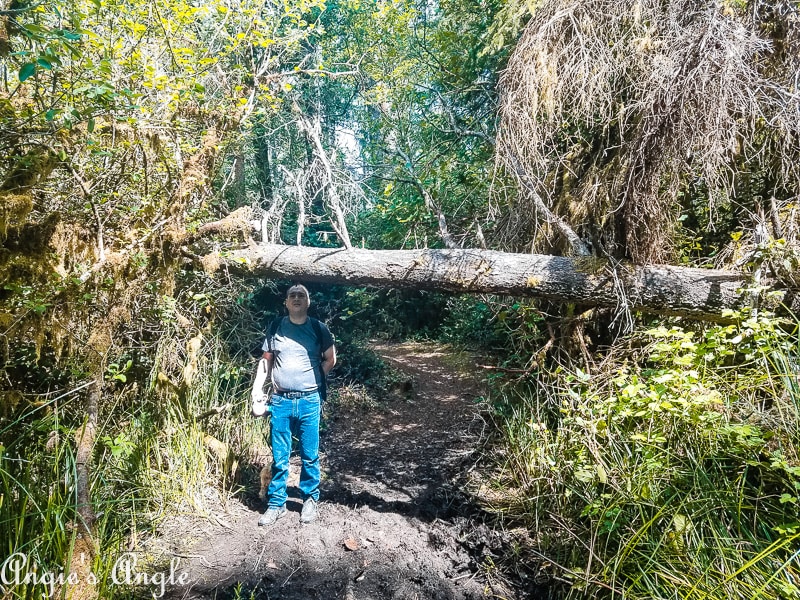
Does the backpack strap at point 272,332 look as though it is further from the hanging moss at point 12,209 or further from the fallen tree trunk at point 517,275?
the hanging moss at point 12,209

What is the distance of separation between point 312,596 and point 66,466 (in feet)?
5.59

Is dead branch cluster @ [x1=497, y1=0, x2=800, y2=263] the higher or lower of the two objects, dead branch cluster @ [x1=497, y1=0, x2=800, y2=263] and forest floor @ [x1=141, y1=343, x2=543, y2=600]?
the higher

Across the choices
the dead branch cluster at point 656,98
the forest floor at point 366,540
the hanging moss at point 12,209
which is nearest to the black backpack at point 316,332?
the forest floor at point 366,540

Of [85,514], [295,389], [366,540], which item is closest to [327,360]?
[295,389]

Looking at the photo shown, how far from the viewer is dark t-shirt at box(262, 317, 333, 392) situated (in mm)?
3676

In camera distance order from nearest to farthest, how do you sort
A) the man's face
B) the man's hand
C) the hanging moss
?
the hanging moss → the man's hand → the man's face

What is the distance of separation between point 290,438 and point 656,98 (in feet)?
13.1

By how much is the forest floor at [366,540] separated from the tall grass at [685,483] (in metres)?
0.56

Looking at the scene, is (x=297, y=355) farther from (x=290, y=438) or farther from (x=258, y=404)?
(x=290, y=438)

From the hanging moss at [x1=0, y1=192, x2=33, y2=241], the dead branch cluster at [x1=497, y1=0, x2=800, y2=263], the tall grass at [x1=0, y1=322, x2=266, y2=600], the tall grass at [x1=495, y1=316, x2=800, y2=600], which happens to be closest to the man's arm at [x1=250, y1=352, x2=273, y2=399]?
the tall grass at [x1=0, y1=322, x2=266, y2=600]

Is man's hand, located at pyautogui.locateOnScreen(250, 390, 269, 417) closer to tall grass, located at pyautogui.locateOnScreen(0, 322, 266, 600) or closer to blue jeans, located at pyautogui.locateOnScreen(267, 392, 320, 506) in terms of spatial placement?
blue jeans, located at pyautogui.locateOnScreen(267, 392, 320, 506)

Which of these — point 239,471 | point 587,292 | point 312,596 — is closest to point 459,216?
point 587,292

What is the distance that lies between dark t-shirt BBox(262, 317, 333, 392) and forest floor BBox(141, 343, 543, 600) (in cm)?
116

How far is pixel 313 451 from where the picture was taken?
3773 mm
